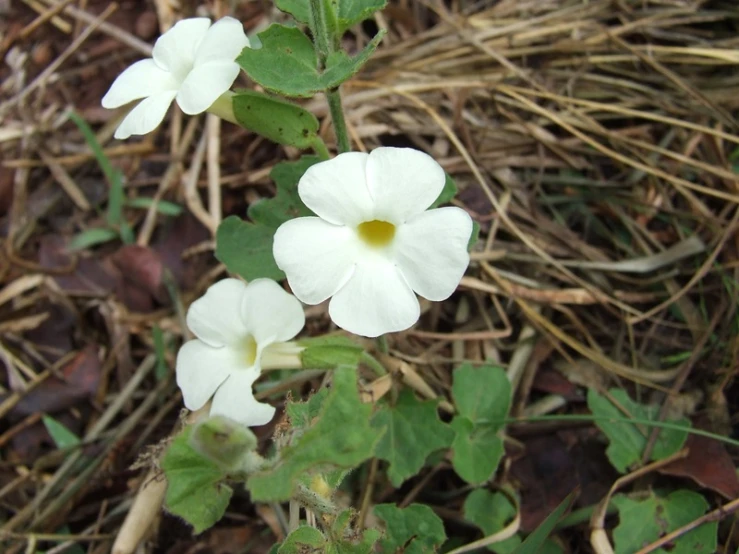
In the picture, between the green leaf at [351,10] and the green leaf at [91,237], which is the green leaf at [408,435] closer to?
the green leaf at [351,10]

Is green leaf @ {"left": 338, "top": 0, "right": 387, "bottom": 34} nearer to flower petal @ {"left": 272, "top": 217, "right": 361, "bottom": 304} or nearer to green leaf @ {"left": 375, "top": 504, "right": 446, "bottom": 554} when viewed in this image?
flower petal @ {"left": 272, "top": 217, "right": 361, "bottom": 304}

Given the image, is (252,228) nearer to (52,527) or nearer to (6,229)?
(52,527)

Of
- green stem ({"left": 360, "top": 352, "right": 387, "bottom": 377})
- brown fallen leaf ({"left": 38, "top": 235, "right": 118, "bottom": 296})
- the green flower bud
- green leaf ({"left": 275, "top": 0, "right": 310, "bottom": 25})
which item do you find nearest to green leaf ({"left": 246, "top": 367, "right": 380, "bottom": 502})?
the green flower bud

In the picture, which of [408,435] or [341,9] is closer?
[341,9]

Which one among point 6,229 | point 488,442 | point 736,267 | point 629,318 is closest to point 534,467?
point 488,442

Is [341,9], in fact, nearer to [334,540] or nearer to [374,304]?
[374,304]

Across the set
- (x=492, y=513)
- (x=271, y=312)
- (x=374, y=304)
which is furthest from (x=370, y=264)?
(x=492, y=513)
